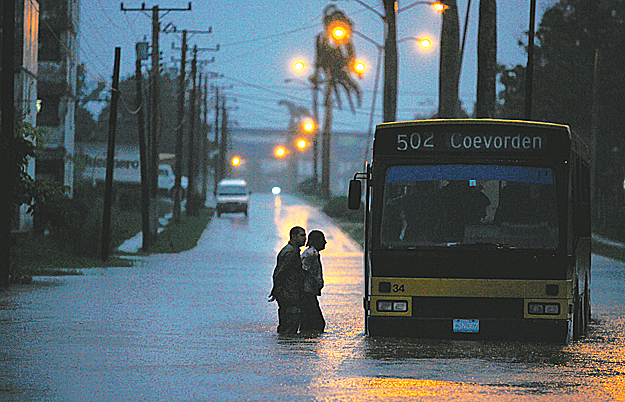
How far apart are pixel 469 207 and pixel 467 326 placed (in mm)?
1442

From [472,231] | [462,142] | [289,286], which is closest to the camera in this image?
[472,231]

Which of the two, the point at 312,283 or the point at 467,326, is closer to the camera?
the point at 467,326

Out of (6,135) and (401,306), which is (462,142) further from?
(6,135)

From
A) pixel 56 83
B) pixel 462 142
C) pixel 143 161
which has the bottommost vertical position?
pixel 143 161

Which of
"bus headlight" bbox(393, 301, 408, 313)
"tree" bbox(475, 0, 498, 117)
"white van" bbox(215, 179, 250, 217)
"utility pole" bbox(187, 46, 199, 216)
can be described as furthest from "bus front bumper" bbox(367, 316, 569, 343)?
"white van" bbox(215, 179, 250, 217)

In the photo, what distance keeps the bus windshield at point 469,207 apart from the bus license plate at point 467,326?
36.6 inches

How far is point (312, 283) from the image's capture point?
1473 cm

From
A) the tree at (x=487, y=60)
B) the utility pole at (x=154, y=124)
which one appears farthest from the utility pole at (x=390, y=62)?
the tree at (x=487, y=60)

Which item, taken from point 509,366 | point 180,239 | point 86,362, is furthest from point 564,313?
point 180,239

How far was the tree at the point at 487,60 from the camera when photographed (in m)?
28.8

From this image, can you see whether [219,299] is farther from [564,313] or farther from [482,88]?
[482,88]

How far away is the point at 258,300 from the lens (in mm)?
20750

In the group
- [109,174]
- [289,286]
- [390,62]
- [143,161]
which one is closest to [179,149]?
[390,62]

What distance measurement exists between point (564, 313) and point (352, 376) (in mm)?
3377
